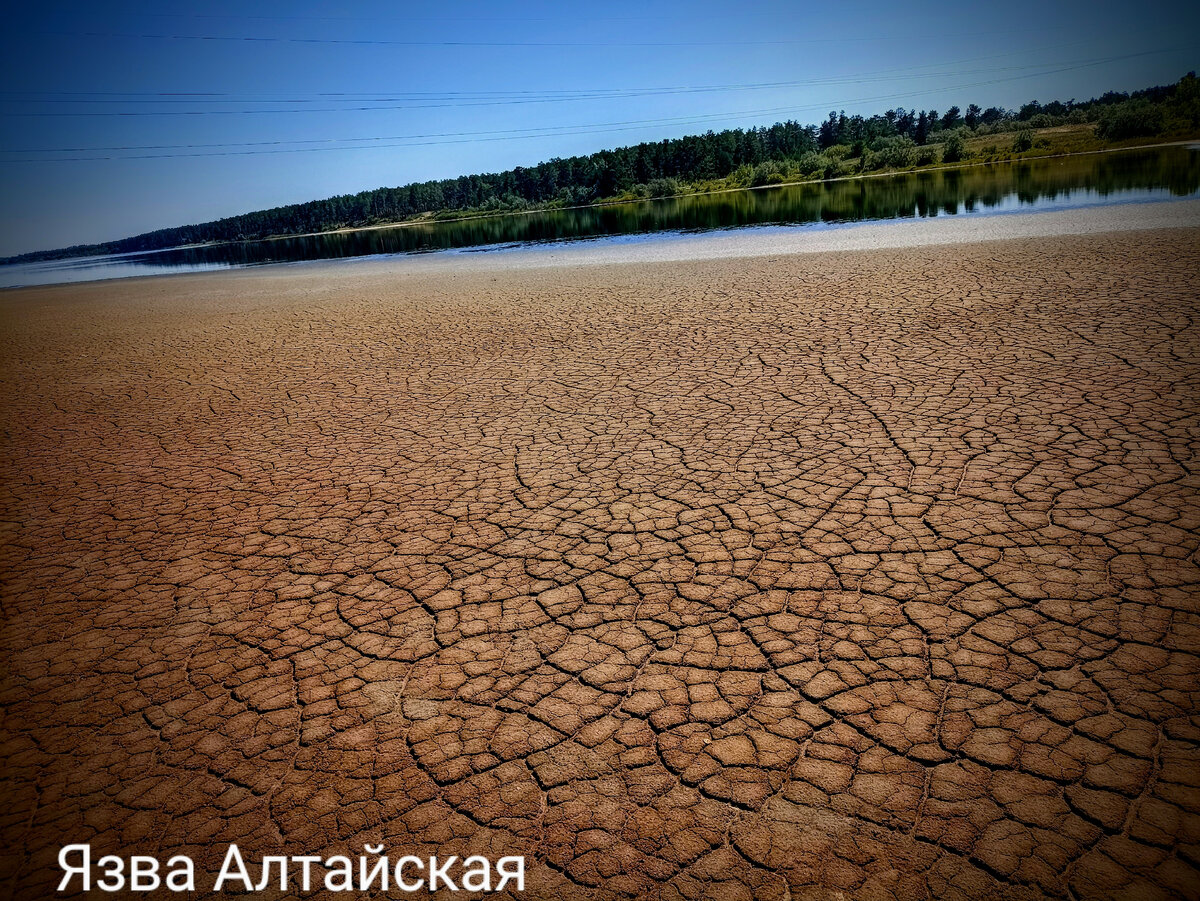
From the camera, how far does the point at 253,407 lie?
859 centimetres

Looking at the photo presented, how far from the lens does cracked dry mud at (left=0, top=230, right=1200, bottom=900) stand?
2.31m

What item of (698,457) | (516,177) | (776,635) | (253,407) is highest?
(516,177)

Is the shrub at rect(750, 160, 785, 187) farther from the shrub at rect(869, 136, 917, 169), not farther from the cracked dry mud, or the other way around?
the cracked dry mud

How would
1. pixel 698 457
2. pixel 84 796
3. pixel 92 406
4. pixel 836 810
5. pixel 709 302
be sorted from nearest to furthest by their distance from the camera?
pixel 836 810
pixel 84 796
pixel 698 457
pixel 92 406
pixel 709 302

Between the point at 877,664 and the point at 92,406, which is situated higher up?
the point at 92,406

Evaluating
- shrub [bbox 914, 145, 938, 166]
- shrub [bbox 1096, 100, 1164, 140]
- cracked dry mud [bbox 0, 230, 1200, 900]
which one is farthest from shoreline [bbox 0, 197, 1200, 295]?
shrub [bbox 914, 145, 938, 166]

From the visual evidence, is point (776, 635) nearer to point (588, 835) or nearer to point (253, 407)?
point (588, 835)

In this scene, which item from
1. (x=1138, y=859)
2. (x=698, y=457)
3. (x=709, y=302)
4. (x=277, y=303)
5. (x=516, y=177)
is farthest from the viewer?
(x=516, y=177)

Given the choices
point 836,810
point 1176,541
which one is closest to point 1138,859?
point 836,810

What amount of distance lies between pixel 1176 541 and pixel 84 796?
618 centimetres

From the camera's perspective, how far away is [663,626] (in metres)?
3.39

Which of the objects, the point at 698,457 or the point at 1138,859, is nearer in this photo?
the point at 1138,859

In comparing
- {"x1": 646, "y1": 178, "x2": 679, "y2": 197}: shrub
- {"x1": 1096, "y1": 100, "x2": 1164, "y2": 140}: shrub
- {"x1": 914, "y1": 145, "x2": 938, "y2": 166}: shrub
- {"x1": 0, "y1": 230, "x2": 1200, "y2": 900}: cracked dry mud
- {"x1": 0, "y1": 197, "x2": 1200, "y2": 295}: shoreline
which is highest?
{"x1": 646, "y1": 178, "x2": 679, "y2": 197}: shrub

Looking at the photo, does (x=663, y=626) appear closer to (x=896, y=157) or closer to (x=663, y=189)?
(x=896, y=157)
